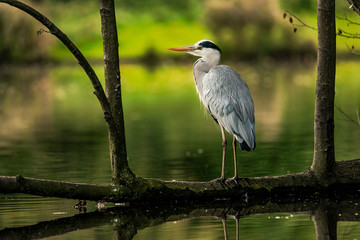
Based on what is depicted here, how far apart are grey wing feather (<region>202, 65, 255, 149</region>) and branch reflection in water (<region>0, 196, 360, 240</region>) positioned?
2.66 ft

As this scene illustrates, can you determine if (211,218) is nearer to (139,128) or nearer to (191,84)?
(139,128)

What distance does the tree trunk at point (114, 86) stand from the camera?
995 centimetres

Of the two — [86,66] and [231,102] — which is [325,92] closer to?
[231,102]

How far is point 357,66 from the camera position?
48.0 metres

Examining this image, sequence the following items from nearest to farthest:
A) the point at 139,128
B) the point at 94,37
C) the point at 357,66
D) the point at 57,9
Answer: the point at 139,128
the point at 357,66
the point at 94,37
the point at 57,9

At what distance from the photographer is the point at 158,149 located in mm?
15844

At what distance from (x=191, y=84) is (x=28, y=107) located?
10.8 metres

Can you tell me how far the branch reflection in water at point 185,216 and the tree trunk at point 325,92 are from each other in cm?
54

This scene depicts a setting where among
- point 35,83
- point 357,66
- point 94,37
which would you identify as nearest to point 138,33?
point 94,37

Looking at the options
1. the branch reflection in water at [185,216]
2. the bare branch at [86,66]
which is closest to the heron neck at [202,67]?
the bare branch at [86,66]

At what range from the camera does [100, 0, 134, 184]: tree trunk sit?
392 inches

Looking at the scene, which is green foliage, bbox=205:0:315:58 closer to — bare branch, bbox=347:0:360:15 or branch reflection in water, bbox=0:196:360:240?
bare branch, bbox=347:0:360:15

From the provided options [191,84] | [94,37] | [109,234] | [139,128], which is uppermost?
[94,37]

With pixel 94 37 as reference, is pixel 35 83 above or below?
below
